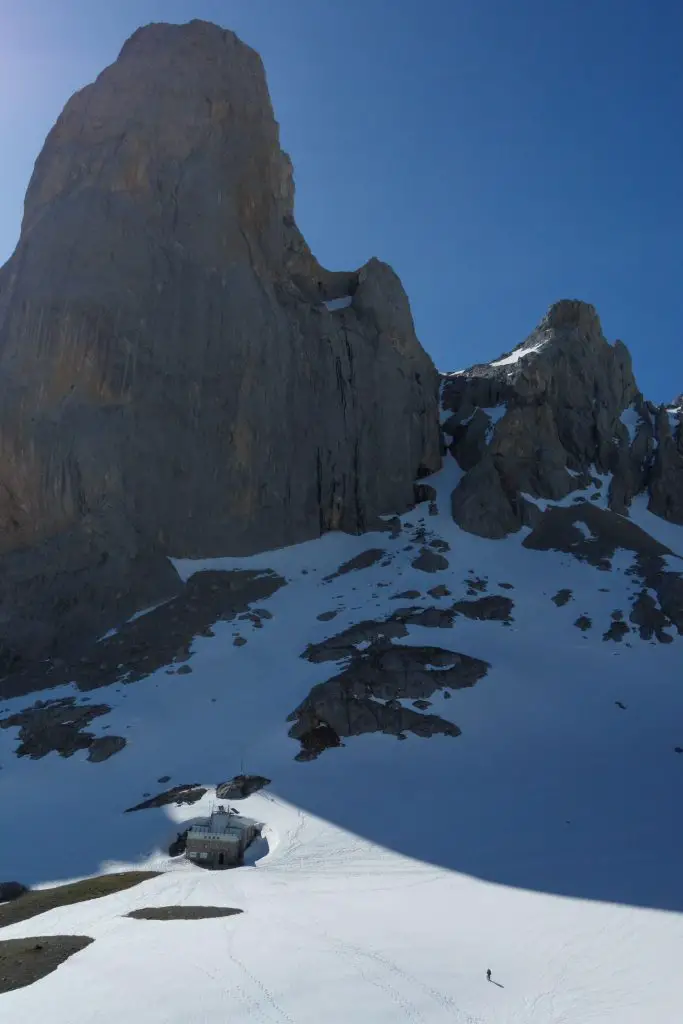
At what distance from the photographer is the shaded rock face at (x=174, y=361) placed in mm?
50156

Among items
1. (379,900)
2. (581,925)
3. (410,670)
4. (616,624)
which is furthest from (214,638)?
(581,925)

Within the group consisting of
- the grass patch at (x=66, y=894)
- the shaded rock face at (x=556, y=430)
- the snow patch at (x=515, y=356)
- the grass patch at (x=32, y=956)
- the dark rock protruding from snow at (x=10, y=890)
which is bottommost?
the dark rock protruding from snow at (x=10, y=890)

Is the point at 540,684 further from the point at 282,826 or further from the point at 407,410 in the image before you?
the point at 407,410

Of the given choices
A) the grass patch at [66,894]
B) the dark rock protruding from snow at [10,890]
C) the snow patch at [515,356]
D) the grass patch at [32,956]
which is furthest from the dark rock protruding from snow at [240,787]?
the snow patch at [515,356]

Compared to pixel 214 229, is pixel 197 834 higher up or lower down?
lower down

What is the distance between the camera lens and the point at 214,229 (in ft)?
198

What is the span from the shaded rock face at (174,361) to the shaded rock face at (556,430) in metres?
5.27

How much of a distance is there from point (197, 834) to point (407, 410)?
45.7 metres

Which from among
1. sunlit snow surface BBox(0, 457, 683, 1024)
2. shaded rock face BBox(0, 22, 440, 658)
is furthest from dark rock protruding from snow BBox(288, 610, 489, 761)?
shaded rock face BBox(0, 22, 440, 658)

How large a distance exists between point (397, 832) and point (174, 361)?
38478mm

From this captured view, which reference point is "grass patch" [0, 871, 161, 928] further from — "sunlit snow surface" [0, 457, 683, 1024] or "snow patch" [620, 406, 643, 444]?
"snow patch" [620, 406, 643, 444]

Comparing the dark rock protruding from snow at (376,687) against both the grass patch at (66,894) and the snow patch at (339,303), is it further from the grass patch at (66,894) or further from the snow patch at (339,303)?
the snow patch at (339,303)

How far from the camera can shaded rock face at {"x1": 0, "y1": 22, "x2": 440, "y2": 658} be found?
50156 millimetres

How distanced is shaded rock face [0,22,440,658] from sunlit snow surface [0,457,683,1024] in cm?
603
